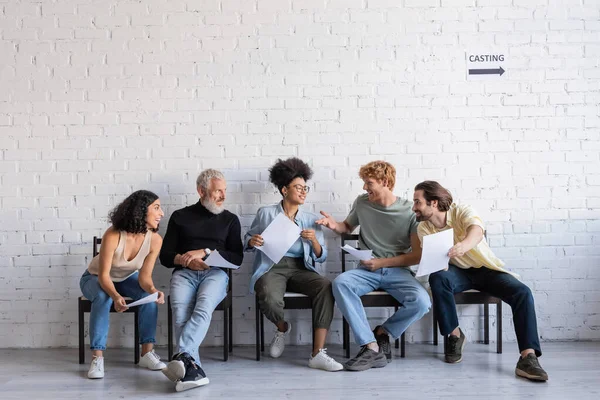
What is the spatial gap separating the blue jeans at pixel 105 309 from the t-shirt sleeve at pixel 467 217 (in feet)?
6.48

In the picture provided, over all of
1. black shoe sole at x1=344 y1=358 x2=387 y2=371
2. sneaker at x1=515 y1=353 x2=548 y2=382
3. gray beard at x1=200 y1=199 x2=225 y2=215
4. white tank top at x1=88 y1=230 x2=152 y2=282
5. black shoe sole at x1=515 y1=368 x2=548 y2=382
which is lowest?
black shoe sole at x1=344 y1=358 x2=387 y2=371

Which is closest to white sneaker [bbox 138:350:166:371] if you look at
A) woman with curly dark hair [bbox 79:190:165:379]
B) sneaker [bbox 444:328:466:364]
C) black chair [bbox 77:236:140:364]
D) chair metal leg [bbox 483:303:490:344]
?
woman with curly dark hair [bbox 79:190:165:379]

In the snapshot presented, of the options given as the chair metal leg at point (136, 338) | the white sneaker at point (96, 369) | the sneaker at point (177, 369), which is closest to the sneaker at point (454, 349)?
the sneaker at point (177, 369)

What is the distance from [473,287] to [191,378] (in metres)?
1.82

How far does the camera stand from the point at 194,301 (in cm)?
379

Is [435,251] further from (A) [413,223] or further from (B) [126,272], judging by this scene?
(B) [126,272]

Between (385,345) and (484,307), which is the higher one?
(484,307)

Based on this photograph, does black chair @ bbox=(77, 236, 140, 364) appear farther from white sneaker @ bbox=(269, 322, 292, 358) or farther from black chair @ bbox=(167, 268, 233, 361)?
white sneaker @ bbox=(269, 322, 292, 358)

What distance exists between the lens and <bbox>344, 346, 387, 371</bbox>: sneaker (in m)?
3.61

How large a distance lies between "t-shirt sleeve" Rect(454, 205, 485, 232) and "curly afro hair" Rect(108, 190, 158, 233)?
1902 mm

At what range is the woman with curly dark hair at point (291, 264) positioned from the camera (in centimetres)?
384

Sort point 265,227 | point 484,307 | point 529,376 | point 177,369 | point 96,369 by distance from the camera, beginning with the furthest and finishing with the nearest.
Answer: point 484,307 < point 265,227 < point 96,369 < point 529,376 < point 177,369

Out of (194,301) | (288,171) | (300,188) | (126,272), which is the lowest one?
(194,301)

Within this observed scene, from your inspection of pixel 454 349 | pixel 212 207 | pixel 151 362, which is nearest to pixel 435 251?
pixel 454 349
